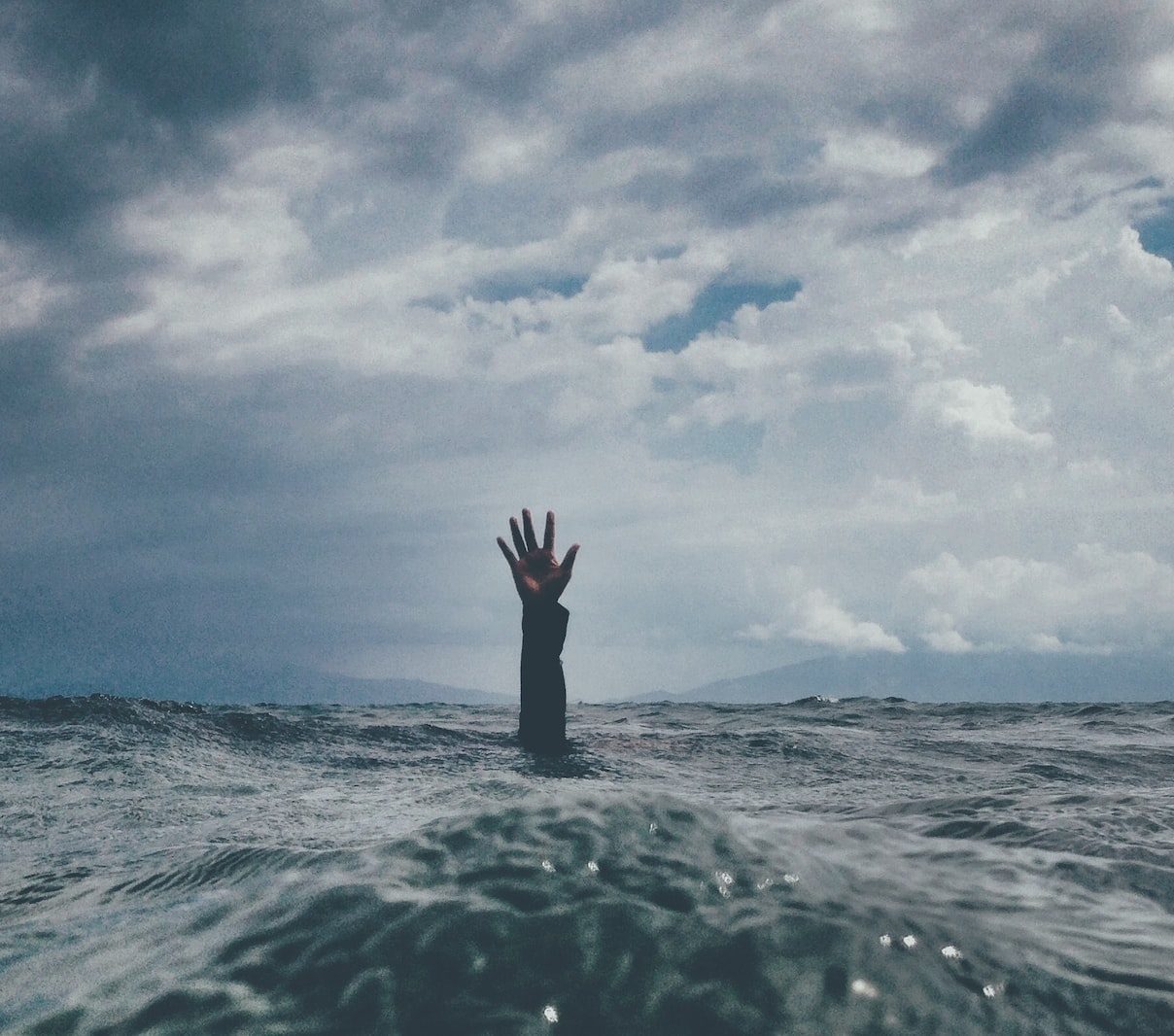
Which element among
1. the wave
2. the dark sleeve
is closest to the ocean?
the wave

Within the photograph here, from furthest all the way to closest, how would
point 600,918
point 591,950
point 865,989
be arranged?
point 600,918
point 591,950
point 865,989

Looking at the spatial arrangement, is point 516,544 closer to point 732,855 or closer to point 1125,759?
point 732,855

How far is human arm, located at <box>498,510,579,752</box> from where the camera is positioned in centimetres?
773

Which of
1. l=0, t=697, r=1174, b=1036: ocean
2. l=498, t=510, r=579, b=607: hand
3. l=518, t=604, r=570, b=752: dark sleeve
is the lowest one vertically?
l=0, t=697, r=1174, b=1036: ocean

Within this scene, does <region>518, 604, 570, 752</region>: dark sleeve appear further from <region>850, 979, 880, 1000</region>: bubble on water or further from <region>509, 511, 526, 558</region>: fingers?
<region>850, 979, 880, 1000</region>: bubble on water

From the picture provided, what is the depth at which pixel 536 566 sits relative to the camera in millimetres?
8008

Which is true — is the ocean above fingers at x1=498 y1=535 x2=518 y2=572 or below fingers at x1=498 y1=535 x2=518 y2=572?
below

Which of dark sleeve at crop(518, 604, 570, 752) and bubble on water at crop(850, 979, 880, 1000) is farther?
dark sleeve at crop(518, 604, 570, 752)

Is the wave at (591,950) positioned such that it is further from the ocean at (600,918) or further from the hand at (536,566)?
the hand at (536,566)

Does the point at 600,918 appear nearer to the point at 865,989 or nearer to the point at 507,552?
the point at 865,989

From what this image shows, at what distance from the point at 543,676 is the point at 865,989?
594cm

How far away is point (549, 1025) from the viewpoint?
1.83 m

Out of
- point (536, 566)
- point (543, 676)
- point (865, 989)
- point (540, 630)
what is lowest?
point (865, 989)

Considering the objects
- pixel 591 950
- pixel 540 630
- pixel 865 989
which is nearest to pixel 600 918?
pixel 591 950
